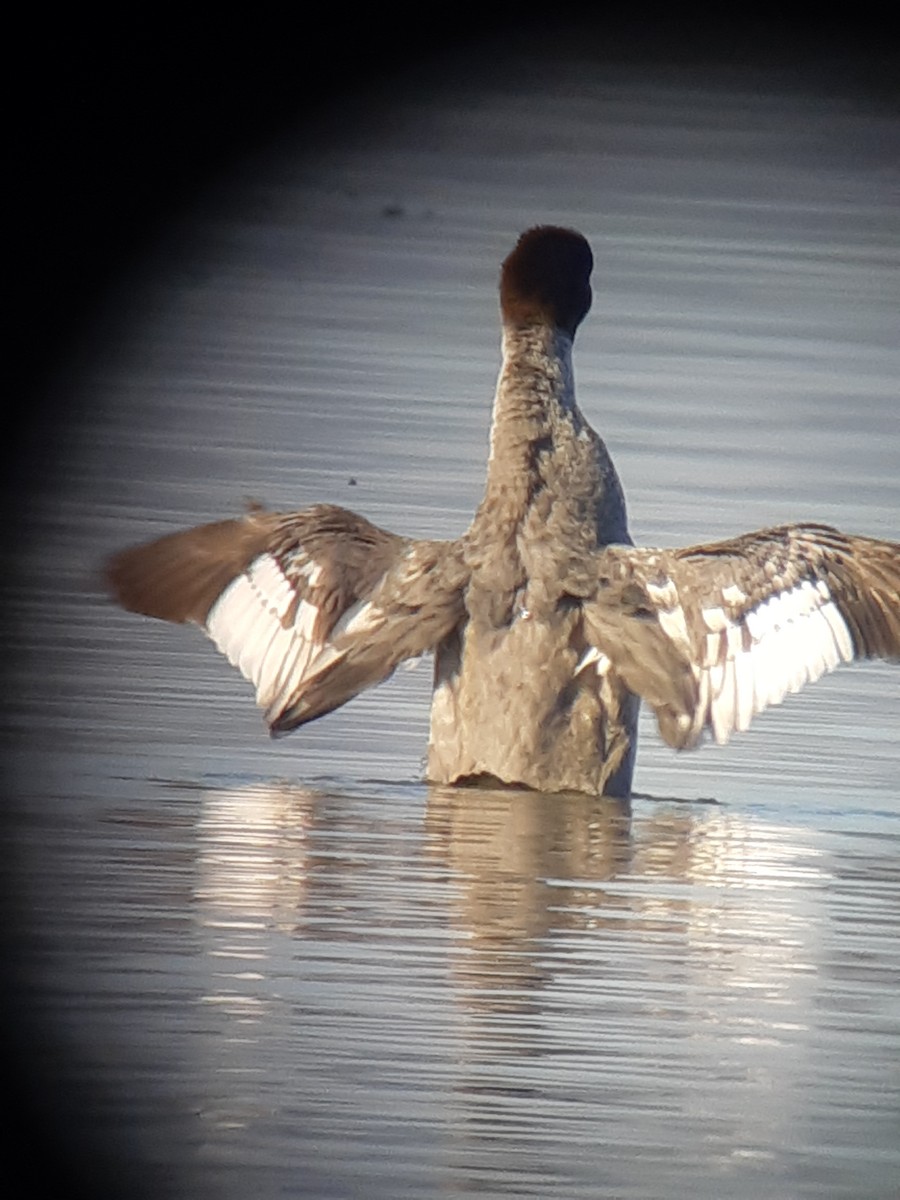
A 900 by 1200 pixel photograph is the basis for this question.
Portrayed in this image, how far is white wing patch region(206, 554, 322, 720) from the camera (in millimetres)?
8797

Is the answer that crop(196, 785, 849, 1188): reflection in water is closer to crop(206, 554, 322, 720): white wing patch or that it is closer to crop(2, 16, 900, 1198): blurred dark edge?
crop(206, 554, 322, 720): white wing patch

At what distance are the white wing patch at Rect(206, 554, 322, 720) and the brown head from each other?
1249 mm

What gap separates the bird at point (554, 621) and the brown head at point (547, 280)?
2.29ft

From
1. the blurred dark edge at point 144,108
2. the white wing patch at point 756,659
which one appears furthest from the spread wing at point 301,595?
the blurred dark edge at point 144,108

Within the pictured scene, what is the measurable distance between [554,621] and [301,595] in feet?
2.67

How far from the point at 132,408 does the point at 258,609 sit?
157 inches

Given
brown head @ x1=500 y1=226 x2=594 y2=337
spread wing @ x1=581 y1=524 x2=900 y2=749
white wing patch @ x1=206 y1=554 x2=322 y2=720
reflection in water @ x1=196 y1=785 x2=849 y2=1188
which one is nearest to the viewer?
reflection in water @ x1=196 y1=785 x2=849 y2=1188

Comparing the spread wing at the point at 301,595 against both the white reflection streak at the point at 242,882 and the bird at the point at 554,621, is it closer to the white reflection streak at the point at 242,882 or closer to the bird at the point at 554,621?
the bird at the point at 554,621

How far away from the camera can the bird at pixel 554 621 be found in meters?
8.52

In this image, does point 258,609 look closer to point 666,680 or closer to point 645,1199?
point 666,680

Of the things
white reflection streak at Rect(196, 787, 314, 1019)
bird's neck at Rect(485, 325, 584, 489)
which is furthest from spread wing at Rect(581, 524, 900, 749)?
white reflection streak at Rect(196, 787, 314, 1019)

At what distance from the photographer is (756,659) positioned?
8.56 metres

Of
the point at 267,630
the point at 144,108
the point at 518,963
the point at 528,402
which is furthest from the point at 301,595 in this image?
the point at 144,108

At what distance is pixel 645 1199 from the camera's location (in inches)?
193
